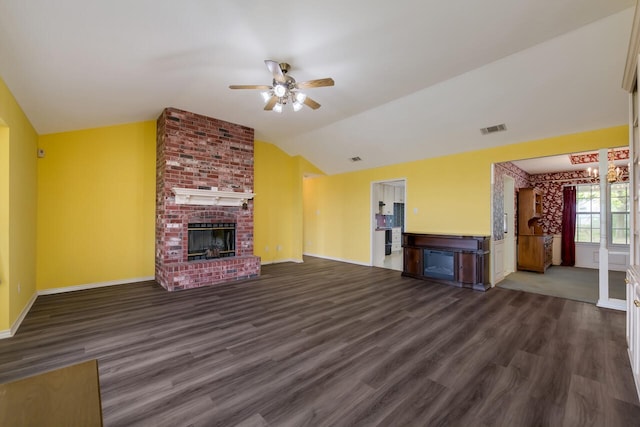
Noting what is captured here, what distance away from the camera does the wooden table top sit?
87cm

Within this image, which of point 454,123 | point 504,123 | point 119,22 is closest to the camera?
Answer: point 119,22

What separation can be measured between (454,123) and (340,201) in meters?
3.76

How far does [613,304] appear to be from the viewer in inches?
148

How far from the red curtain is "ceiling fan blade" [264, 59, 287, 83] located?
26.6 ft

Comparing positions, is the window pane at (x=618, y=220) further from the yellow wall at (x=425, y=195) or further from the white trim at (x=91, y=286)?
the white trim at (x=91, y=286)

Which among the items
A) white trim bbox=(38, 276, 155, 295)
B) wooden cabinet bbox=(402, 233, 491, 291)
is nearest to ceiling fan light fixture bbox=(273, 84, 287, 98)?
wooden cabinet bbox=(402, 233, 491, 291)

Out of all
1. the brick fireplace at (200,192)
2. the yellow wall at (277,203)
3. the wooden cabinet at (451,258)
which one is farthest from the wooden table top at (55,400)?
the yellow wall at (277,203)

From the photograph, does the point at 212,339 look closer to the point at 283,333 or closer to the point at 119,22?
the point at 283,333

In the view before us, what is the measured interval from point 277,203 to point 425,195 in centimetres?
373

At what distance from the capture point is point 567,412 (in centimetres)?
176

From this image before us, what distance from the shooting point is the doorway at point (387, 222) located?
6.85m

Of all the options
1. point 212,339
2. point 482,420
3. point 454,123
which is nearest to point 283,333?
point 212,339

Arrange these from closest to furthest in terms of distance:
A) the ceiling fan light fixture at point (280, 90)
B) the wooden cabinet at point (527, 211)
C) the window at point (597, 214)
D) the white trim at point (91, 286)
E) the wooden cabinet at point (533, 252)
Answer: the ceiling fan light fixture at point (280, 90)
the white trim at point (91, 286)
the wooden cabinet at point (533, 252)
the window at point (597, 214)
the wooden cabinet at point (527, 211)

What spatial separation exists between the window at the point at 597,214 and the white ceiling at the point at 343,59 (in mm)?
4103
